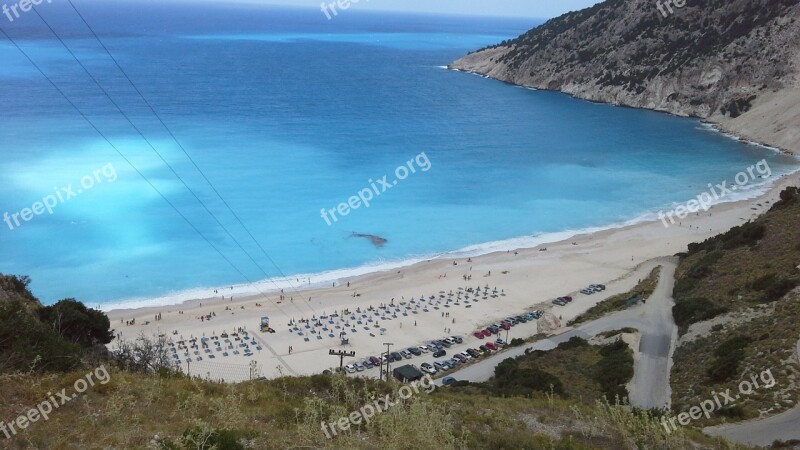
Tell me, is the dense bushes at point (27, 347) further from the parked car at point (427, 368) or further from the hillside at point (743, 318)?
the parked car at point (427, 368)

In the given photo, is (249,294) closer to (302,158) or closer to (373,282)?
(373,282)

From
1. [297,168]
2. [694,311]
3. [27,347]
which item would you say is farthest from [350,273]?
[27,347]

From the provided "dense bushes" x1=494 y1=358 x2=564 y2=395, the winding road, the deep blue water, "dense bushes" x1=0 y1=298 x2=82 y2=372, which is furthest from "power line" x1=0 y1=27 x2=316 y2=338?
"dense bushes" x1=0 y1=298 x2=82 y2=372

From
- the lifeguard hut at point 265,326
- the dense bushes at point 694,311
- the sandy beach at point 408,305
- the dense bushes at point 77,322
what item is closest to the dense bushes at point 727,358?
the dense bushes at point 694,311

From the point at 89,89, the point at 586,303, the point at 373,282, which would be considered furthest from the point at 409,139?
the point at 89,89

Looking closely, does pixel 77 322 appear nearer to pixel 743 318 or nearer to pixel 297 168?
pixel 743 318
